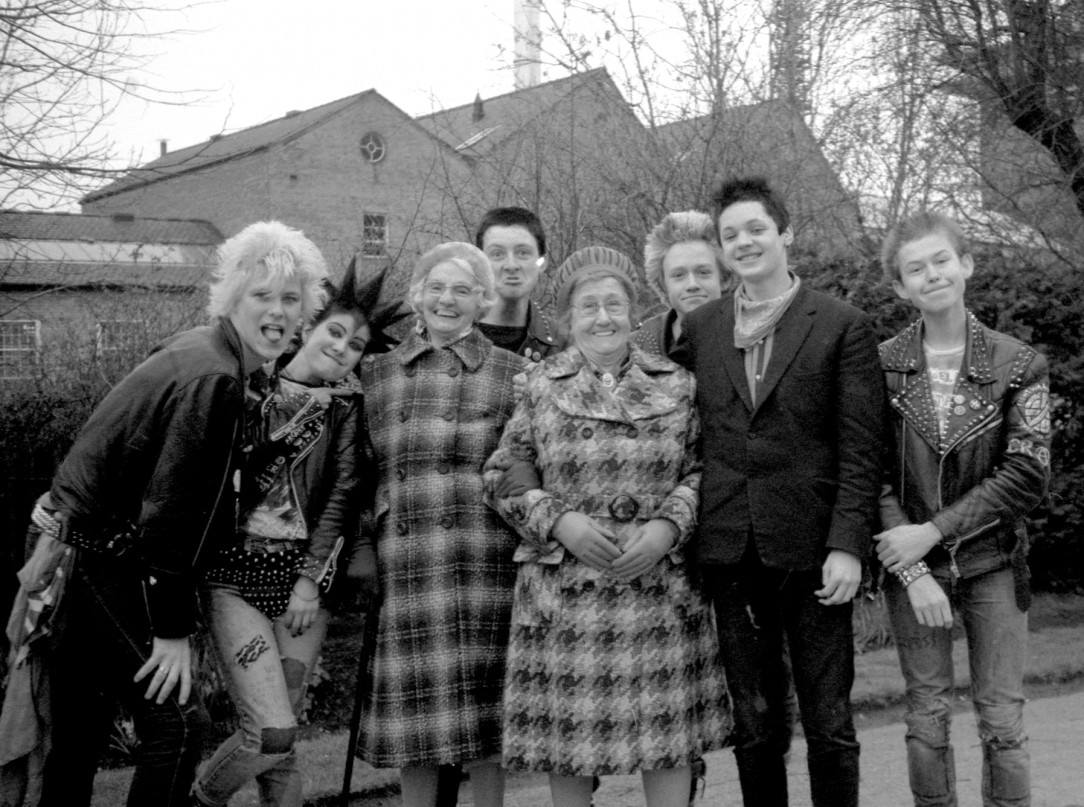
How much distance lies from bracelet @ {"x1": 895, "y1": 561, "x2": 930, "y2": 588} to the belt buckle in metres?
0.87

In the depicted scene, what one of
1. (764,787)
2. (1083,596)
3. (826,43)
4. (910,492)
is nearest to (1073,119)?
(826,43)

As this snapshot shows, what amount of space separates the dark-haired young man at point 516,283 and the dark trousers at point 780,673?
4.36ft

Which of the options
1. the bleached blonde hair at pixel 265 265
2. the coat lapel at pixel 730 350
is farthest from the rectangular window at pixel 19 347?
the coat lapel at pixel 730 350

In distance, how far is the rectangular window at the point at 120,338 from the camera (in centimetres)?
757

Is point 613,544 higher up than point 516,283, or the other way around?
point 516,283

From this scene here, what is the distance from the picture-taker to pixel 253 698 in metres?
3.80

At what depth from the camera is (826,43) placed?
1118cm

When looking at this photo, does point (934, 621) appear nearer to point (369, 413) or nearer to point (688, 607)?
point (688, 607)

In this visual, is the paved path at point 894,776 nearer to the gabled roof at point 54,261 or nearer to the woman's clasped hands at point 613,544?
the woman's clasped hands at point 613,544

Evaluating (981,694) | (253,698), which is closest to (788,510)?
(981,694)

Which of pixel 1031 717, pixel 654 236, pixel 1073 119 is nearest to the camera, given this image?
pixel 654 236

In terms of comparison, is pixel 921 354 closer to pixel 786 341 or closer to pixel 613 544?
pixel 786 341

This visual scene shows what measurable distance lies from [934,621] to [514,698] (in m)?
1.37

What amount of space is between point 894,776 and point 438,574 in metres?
2.52
